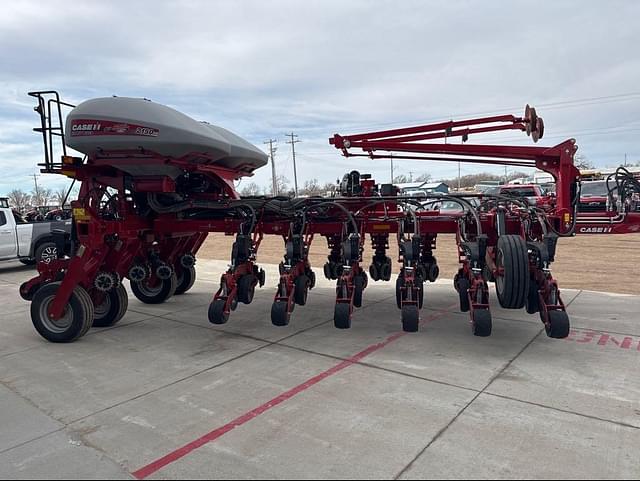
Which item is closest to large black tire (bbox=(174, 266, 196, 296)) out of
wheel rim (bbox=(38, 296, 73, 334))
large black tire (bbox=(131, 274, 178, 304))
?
large black tire (bbox=(131, 274, 178, 304))

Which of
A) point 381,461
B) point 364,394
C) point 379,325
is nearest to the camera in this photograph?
point 381,461

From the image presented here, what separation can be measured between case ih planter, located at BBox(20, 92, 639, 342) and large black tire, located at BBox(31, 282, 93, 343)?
0.04ft

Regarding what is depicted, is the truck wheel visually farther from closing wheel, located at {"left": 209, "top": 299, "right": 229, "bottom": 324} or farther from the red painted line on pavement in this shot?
the red painted line on pavement

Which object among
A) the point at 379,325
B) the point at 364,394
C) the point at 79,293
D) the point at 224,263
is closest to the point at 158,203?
the point at 79,293

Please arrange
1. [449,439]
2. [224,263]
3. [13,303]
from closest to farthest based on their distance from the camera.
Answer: [449,439] < [13,303] < [224,263]

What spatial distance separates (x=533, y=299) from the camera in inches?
185

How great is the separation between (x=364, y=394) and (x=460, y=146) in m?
2.99

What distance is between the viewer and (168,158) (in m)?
5.32

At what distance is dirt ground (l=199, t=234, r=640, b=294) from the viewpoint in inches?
336

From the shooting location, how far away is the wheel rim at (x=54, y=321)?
545cm

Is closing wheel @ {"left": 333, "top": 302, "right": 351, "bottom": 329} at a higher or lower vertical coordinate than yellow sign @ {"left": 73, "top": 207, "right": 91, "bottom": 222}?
lower

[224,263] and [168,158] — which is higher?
[168,158]

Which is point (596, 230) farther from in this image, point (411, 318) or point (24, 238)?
point (24, 238)

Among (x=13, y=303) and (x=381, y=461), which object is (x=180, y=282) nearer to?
(x=13, y=303)
